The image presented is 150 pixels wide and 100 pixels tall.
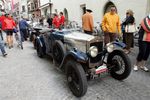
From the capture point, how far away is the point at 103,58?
16.1ft

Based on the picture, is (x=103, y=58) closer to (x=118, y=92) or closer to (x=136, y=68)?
(x=118, y=92)

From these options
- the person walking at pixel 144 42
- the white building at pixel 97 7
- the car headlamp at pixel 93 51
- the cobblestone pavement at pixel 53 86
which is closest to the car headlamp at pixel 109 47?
the car headlamp at pixel 93 51

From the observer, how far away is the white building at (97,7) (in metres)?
10.5

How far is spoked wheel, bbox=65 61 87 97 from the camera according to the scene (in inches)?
154

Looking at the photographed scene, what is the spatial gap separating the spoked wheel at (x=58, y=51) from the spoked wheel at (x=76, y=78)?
0.72 m

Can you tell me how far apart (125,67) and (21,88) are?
93.5 inches

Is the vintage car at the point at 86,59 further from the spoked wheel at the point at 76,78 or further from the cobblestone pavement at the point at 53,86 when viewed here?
the cobblestone pavement at the point at 53,86

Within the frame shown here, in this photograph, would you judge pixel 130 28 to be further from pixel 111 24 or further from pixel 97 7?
pixel 97 7

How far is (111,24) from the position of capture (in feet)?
22.7

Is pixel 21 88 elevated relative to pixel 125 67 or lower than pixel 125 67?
lower

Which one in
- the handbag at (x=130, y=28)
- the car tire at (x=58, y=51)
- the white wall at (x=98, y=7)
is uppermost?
the white wall at (x=98, y=7)

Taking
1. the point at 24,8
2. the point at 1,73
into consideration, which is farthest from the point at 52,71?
the point at 24,8

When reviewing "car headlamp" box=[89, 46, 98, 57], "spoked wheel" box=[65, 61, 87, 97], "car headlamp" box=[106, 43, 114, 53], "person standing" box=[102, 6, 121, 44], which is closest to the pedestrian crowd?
"person standing" box=[102, 6, 121, 44]

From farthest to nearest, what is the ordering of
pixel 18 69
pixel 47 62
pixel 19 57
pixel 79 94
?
1. pixel 19 57
2. pixel 47 62
3. pixel 18 69
4. pixel 79 94
